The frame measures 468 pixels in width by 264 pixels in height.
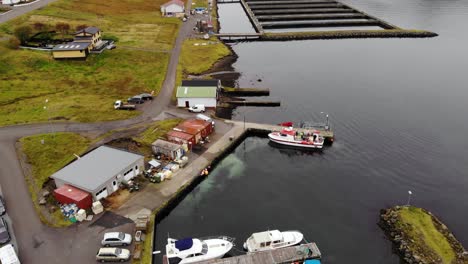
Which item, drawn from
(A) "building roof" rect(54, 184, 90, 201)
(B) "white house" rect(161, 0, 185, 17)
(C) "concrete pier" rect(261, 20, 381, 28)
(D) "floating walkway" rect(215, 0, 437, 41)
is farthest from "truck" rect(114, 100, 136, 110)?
(C) "concrete pier" rect(261, 20, 381, 28)

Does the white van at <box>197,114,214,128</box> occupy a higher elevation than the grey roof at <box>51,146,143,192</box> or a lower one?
higher

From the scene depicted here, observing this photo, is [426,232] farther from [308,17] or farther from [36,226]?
[308,17]

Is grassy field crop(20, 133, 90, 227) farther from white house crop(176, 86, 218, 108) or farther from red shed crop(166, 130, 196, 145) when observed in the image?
white house crop(176, 86, 218, 108)

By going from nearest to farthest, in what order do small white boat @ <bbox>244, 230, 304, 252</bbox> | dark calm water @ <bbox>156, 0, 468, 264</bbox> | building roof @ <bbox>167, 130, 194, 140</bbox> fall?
small white boat @ <bbox>244, 230, 304, 252</bbox> < dark calm water @ <bbox>156, 0, 468, 264</bbox> < building roof @ <bbox>167, 130, 194, 140</bbox>

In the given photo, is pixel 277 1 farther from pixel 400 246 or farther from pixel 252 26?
pixel 400 246

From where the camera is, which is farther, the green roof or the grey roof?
the green roof

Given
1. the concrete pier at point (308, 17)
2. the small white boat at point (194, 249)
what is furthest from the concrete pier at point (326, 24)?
the small white boat at point (194, 249)

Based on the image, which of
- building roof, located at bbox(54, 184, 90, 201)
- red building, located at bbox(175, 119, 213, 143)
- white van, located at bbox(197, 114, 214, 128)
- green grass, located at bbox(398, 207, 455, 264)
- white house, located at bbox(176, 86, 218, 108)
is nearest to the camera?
green grass, located at bbox(398, 207, 455, 264)
